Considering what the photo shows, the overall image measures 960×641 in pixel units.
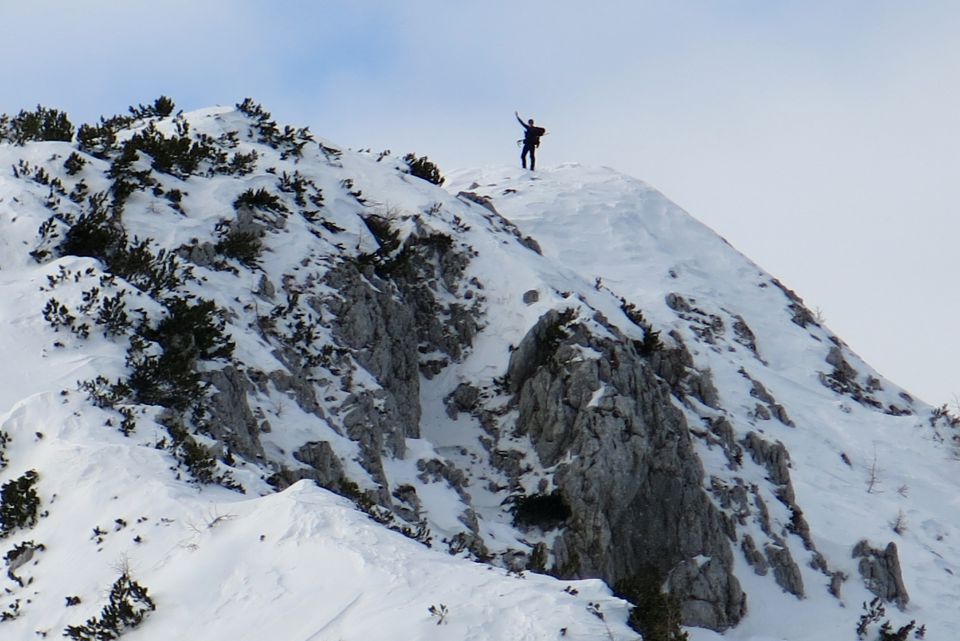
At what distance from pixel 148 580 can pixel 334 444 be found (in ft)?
21.0

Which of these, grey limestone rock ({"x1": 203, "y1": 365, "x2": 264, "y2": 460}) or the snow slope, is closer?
grey limestone rock ({"x1": 203, "y1": 365, "x2": 264, "y2": 460})

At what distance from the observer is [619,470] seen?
2116 cm

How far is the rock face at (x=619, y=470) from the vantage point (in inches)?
826

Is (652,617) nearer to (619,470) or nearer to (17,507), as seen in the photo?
(17,507)

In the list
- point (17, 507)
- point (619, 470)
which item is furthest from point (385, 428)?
point (17, 507)

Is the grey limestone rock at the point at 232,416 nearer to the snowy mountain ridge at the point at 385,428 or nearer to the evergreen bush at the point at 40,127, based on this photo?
the snowy mountain ridge at the point at 385,428

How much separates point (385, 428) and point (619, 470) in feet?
16.0

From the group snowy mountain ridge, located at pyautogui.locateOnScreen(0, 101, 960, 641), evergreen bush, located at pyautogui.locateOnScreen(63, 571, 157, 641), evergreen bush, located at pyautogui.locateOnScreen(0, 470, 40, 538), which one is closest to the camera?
evergreen bush, located at pyautogui.locateOnScreen(63, 571, 157, 641)

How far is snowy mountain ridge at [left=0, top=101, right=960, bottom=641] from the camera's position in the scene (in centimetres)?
1047

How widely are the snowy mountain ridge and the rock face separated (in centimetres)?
6

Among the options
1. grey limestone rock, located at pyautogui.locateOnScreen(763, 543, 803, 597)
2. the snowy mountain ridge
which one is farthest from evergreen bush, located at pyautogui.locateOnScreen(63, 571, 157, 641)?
grey limestone rock, located at pyautogui.locateOnScreen(763, 543, 803, 597)

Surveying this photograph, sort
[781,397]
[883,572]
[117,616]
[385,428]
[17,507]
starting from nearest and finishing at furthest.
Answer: [117,616]
[17,507]
[385,428]
[883,572]
[781,397]

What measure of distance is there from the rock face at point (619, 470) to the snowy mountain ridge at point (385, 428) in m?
0.06

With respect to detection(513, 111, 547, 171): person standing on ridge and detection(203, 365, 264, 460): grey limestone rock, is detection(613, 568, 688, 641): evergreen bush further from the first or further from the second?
detection(513, 111, 547, 171): person standing on ridge
